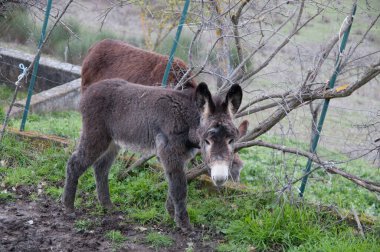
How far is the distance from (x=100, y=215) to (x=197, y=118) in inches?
59.1

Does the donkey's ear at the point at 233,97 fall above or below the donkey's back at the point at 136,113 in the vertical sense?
above

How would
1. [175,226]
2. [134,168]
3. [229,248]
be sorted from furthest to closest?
[134,168] → [175,226] → [229,248]

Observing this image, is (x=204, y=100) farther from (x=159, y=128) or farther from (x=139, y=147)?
(x=139, y=147)

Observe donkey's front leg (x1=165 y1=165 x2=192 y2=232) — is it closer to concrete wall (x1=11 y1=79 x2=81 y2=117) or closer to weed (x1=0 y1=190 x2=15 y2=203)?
weed (x1=0 y1=190 x2=15 y2=203)

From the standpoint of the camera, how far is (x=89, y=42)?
532 inches

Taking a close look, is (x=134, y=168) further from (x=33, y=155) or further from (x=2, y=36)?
(x=2, y=36)

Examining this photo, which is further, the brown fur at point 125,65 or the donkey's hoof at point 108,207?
the brown fur at point 125,65

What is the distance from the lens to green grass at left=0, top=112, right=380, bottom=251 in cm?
493

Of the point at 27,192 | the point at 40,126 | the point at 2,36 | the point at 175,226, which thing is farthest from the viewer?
the point at 2,36

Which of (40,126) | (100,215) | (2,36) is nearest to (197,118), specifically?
(100,215)

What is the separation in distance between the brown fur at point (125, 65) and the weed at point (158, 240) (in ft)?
8.35

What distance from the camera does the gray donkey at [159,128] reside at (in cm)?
469

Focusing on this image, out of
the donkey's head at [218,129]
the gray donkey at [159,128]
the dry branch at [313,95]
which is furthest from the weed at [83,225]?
the dry branch at [313,95]

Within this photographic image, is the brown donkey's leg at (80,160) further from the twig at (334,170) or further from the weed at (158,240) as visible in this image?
the twig at (334,170)
